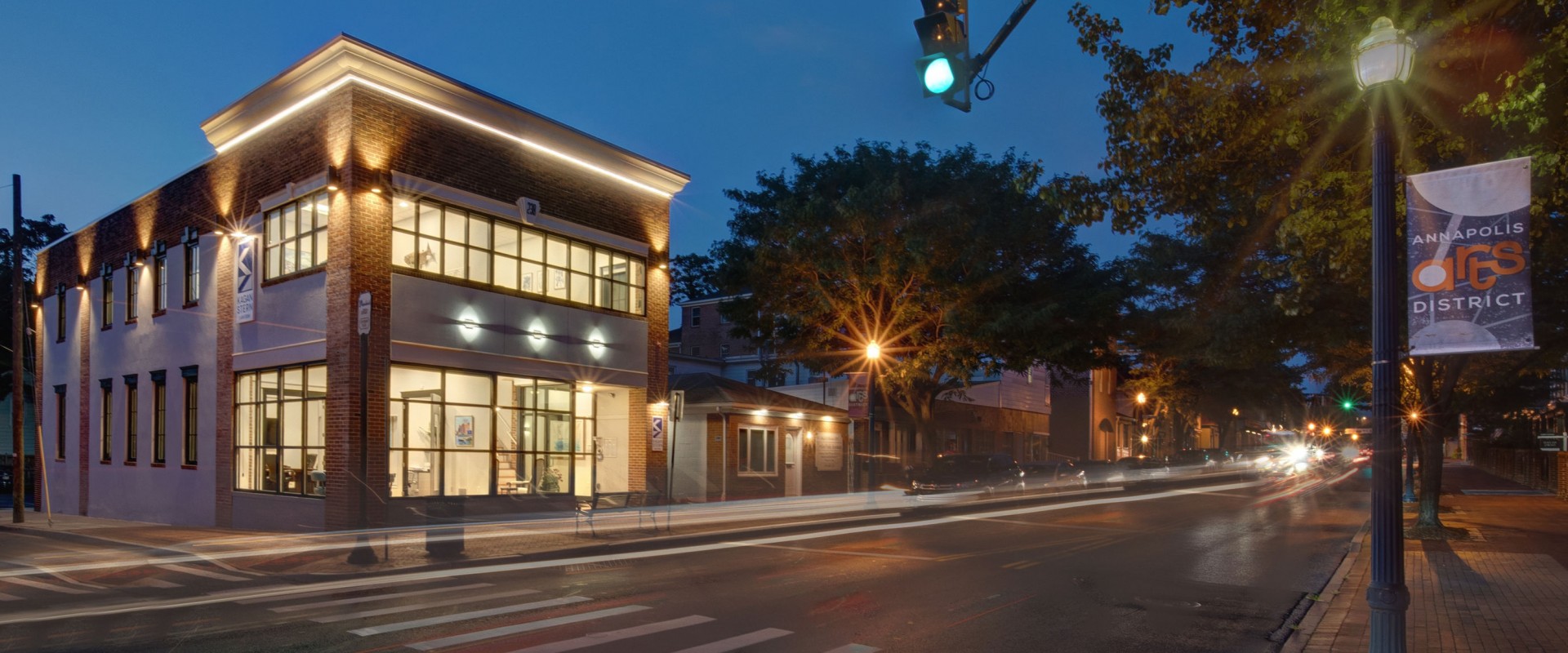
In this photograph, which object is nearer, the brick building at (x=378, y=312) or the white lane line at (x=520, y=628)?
the white lane line at (x=520, y=628)

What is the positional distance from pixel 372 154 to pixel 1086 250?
2323 centimetres

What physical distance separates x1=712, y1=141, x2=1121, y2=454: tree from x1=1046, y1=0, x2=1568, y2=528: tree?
655 inches

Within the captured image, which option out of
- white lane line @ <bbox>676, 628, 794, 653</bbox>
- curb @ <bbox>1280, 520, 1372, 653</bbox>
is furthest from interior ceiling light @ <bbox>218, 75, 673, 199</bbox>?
curb @ <bbox>1280, 520, 1372, 653</bbox>

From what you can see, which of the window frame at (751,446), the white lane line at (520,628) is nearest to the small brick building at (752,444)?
the window frame at (751,446)

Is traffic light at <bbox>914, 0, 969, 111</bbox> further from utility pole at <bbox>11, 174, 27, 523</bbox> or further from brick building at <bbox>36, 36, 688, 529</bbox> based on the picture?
utility pole at <bbox>11, 174, 27, 523</bbox>

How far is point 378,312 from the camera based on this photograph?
19.9 metres

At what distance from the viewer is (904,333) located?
3162 centimetres

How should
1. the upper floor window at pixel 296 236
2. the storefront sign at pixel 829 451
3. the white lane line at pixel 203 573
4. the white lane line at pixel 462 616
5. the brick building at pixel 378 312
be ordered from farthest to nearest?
the storefront sign at pixel 829 451, the upper floor window at pixel 296 236, the brick building at pixel 378 312, the white lane line at pixel 203 573, the white lane line at pixel 462 616

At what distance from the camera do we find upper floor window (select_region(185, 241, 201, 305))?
24.1 m

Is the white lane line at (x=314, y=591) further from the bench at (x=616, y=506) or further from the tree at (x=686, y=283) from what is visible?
the tree at (x=686, y=283)

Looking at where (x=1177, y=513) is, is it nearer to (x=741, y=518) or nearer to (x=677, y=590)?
(x=741, y=518)

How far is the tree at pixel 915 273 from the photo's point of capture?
98.8ft

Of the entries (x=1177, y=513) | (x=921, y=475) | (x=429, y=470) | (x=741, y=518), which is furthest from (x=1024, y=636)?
(x=921, y=475)

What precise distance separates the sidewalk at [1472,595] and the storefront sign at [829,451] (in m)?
19.0
